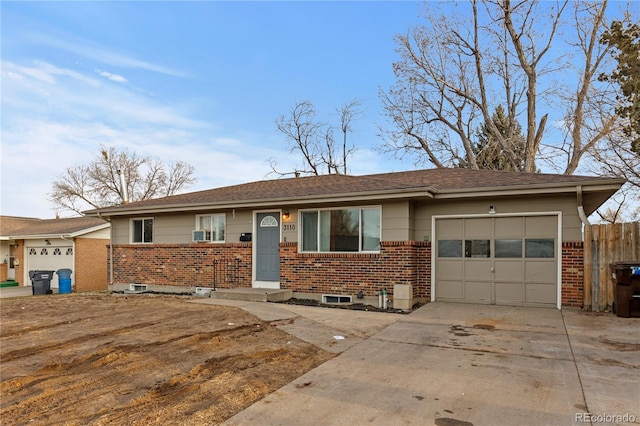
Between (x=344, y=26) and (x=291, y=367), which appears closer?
(x=291, y=367)

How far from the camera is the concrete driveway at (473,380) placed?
11.3ft

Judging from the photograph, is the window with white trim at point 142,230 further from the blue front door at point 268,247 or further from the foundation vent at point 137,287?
the blue front door at point 268,247

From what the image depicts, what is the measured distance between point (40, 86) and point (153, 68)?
3711 mm

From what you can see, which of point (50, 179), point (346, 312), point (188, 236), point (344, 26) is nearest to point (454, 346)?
point (346, 312)

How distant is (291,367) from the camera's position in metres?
4.88

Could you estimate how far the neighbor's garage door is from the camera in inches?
349

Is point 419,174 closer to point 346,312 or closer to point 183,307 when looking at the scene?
point 346,312

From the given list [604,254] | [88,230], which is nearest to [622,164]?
[604,254]

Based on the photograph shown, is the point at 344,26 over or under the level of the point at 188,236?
over

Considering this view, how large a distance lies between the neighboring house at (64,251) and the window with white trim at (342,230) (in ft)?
43.1

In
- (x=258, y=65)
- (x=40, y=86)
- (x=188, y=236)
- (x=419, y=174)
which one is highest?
(x=258, y=65)

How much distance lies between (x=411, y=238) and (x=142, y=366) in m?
6.65

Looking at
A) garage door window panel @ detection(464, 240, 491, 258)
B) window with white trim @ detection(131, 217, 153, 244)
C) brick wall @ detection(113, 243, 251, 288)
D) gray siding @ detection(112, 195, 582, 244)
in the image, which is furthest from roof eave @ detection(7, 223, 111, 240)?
garage door window panel @ detection(464, 240, 491, 258)

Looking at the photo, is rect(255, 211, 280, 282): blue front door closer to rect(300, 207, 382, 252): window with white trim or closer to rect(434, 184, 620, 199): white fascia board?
rect(300, 207, 382, 252): window with white trim
